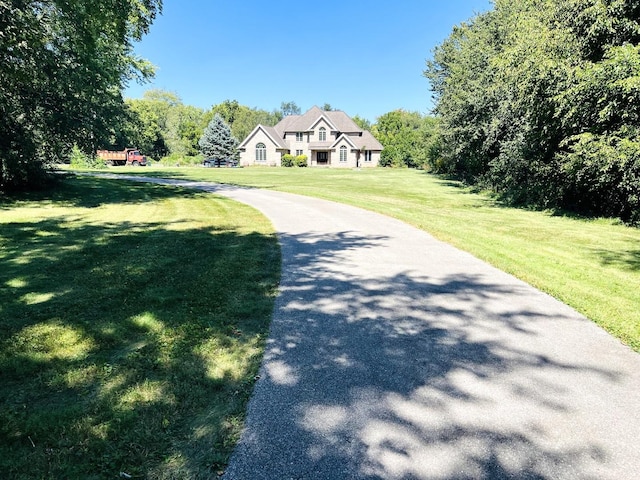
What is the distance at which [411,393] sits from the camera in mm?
3324

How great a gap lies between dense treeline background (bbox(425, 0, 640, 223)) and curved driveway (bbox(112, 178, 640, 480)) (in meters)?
10.2

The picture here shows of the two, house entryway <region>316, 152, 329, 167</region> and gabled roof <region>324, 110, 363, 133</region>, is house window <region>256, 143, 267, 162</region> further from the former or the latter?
gabled roof <region>324, 110, 363, 133</region>

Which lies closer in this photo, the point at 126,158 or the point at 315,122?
the point at 126,158

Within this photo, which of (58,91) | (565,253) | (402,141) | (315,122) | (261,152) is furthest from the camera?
(402,141)

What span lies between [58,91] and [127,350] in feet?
54.0

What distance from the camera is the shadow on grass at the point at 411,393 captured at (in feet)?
8.39

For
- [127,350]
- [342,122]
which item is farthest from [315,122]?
[127,350]

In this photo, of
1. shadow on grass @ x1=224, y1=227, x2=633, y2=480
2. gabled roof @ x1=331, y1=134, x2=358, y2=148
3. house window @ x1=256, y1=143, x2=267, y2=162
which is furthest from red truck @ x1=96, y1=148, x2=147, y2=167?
shadow on grass @ x1=224, y1=227, x2=633, y2=480

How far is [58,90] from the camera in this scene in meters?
15.9

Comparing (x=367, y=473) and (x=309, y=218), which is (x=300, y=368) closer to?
(x=367, y=473)

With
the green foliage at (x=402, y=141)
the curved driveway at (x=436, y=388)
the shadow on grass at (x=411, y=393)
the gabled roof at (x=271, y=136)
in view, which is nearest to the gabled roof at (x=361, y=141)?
the green foliage at (x=402, y=141)

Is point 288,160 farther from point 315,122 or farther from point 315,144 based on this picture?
point 315,122

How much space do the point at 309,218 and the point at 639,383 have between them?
10.0 m

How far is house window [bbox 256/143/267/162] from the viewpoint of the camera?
59031 millimetres
